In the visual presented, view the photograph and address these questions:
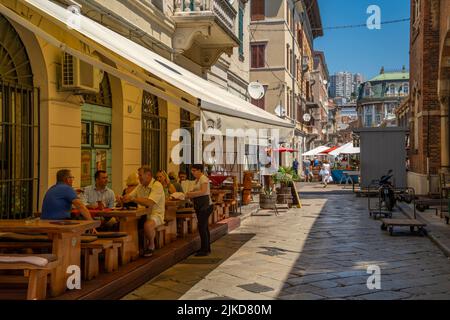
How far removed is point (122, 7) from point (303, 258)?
660 cm

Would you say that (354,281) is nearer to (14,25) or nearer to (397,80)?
(14,25)

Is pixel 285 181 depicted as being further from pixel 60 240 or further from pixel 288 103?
pixel 288 103

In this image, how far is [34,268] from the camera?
17.8 feet

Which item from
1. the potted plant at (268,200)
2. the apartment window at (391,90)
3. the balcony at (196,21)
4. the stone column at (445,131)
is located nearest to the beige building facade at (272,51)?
the stone column at (445,131)

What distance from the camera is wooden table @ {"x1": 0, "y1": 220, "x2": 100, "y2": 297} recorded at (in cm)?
605

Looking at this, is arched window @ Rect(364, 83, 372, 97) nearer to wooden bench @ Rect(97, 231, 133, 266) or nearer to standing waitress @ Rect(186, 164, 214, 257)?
standing waitress @ Rect(186, 164, 214, 257)

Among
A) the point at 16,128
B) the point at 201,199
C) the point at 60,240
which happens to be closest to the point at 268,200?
the point at 201,199

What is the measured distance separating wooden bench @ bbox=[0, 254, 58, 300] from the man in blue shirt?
126 cm

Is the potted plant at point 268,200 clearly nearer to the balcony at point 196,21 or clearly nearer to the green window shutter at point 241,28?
the balcony at point 196,21

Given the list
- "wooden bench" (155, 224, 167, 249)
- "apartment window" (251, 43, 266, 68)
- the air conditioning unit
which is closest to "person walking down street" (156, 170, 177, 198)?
"wooden bench" (155, 224, 167, 249)

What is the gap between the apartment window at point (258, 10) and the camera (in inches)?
1630

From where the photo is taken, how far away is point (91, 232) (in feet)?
26.1

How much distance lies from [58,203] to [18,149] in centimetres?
232

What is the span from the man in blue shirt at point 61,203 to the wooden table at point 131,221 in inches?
28.4
